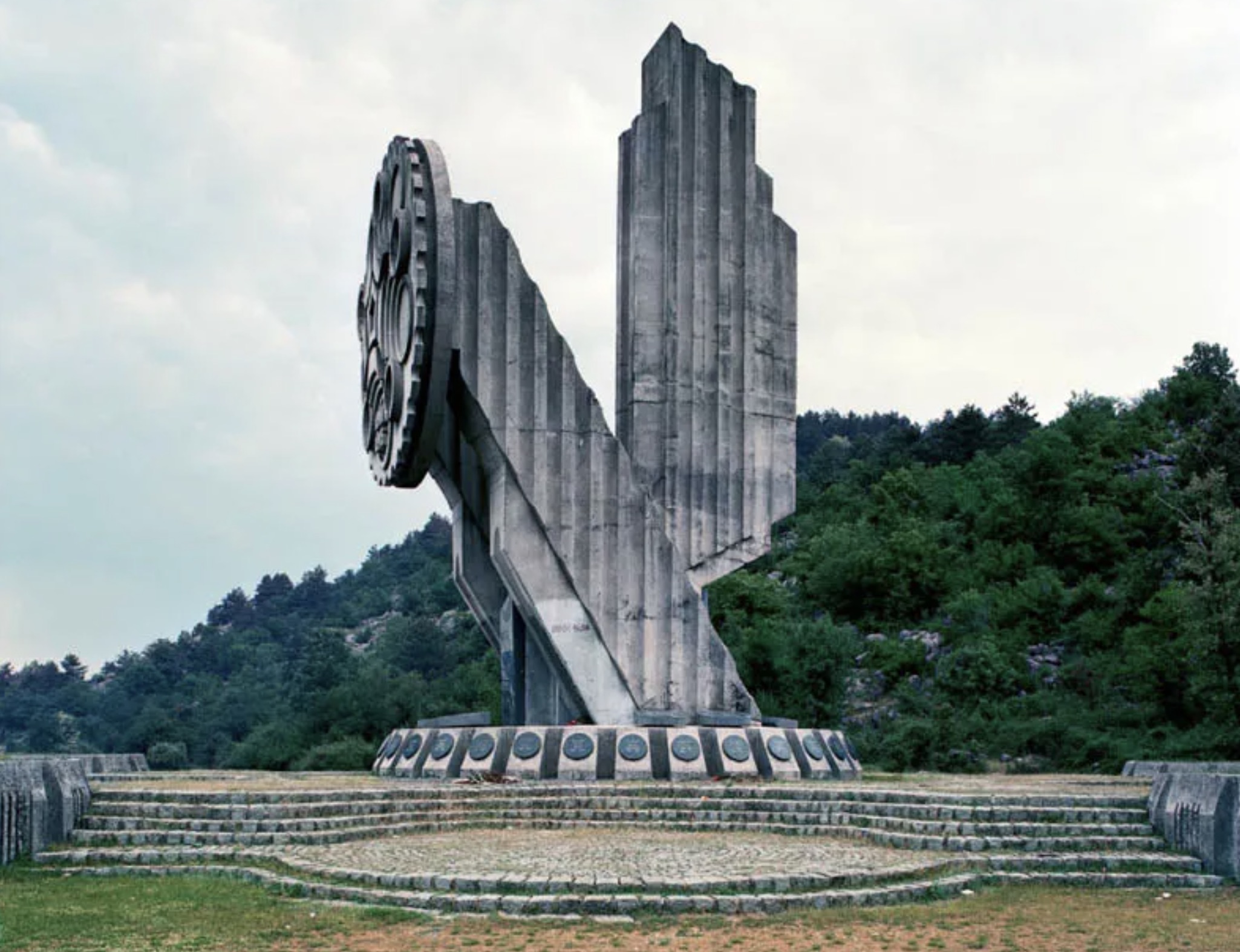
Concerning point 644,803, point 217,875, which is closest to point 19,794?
point 217,875

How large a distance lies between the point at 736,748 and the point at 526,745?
247 cm

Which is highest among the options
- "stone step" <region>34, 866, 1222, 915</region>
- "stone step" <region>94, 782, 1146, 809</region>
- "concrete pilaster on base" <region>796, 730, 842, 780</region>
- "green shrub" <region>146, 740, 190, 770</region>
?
"concrete pilaster on base" <region>796, 730, 842, 780</region>

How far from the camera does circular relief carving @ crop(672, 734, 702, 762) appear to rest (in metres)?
17.2

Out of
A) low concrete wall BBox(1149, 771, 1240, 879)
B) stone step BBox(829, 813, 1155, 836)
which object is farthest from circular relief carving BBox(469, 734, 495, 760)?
low concrete wall BBox(1149, 771, 1240, 879)

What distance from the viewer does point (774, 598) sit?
45219 mm

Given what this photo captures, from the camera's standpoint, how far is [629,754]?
17.2 metres

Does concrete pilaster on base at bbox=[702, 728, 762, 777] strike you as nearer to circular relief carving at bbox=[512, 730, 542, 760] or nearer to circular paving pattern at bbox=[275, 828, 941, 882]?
circular relief carving at bbox=[512, 730, 542, 760]

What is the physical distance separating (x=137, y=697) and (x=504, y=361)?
61249mm

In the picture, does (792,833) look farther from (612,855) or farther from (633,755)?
(633,755)

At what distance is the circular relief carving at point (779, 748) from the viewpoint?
17.6m

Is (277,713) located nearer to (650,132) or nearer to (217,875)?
(650,132)

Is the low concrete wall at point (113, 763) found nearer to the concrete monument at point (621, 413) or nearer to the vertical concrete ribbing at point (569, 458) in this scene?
the concrete monument at point (621, 413)

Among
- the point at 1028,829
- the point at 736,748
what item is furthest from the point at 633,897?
the point at 736,748

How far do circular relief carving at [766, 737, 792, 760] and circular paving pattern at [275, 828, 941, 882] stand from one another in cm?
345
